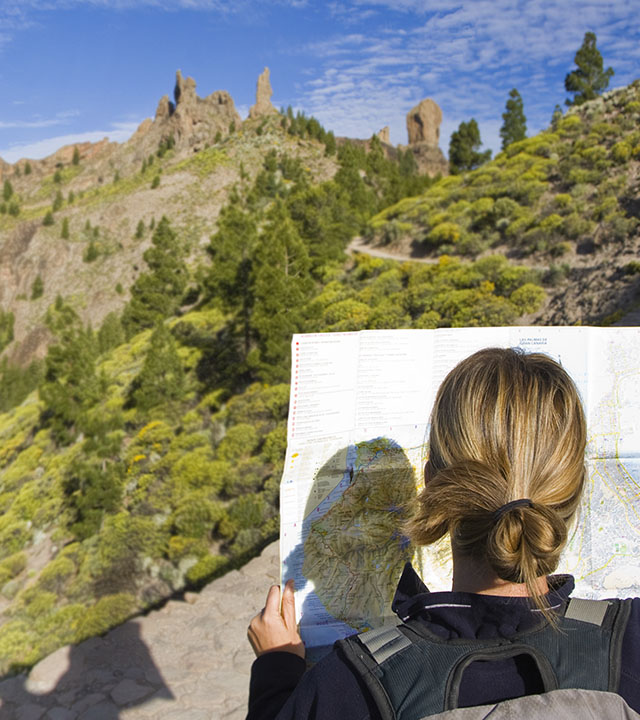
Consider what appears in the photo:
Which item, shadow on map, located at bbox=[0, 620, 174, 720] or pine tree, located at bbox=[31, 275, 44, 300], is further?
pine tree, located at bbox=[31, 275, 44, 300]

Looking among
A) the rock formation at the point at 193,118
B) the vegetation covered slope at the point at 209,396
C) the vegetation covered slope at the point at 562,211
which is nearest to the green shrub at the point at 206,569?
the vegetation covered slope at the point at 209,396

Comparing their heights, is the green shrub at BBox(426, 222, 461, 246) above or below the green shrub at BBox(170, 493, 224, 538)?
above

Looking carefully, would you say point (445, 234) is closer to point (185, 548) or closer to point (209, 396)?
point (209, 396)

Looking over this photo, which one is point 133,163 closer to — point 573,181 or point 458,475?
point 573,181

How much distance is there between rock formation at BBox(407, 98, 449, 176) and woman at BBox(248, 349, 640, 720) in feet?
309

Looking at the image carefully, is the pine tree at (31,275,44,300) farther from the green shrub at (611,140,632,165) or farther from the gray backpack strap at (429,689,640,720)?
the gray backpack strap at (429,689,640,720)

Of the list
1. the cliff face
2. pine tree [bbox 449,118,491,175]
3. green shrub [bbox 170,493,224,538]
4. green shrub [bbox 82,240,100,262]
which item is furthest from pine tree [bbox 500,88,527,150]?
green shrub [bbox 82,240,100,262]

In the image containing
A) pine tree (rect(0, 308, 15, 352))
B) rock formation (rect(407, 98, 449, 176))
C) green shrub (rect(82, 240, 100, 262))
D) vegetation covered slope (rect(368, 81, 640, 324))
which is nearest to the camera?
vegetation covered slope (rect(368, 81, 640, 324))

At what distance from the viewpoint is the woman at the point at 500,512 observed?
1027 millimetres

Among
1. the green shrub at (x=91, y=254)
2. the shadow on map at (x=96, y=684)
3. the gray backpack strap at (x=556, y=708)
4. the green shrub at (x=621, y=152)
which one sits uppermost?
the green shrub at (x=91, y=254)

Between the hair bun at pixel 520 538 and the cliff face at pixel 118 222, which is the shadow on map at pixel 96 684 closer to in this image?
the hair bun at pixel 520 538

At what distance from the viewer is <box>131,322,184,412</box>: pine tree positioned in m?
17.7

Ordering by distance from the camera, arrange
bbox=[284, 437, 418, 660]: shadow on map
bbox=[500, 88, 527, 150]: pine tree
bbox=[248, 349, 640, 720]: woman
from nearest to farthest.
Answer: bbox=[248, 349, 640, 720]: woman
bbox=[284, 437, 418, 660]: shadow on map
bbox=[500, 88, 527, 150]: pine tree

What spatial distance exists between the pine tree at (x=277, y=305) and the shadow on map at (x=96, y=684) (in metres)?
8.72
